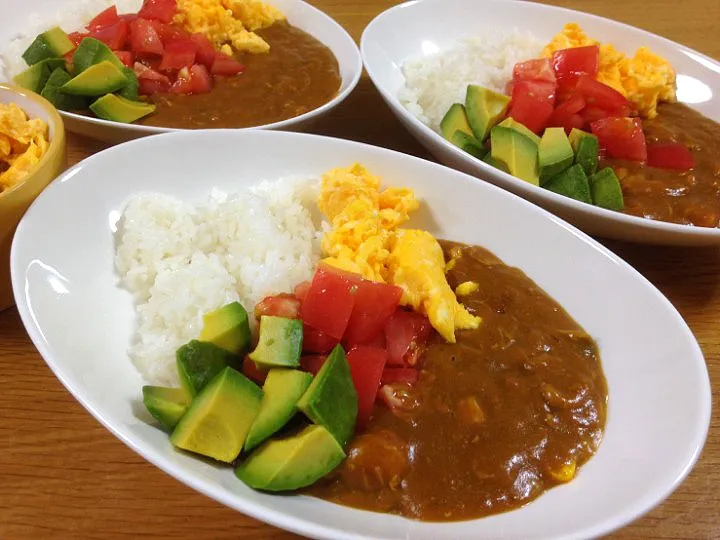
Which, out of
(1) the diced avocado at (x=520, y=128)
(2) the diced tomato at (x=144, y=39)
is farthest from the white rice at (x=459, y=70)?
(2) the diced tomato at (x=144, y=39)

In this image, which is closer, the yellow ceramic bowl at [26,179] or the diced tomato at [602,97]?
the yellow ceramic bowl at [26,179]

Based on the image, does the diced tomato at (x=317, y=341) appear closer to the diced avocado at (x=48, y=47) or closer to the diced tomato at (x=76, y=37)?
the diced avocado at (x=48, y=47)

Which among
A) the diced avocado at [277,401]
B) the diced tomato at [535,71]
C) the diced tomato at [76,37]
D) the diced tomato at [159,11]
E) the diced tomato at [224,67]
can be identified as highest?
the diced tomato at [159,11]

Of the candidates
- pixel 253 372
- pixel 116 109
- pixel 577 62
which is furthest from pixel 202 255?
pixel 577 62

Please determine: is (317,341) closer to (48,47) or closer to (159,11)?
Answer: (48,47)

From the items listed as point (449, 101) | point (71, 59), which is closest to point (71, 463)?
point (71, 59)

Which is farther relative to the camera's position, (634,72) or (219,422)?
(634,72)

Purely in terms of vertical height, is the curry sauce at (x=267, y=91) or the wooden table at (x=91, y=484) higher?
the curry sauce at (x=267, y=91)
